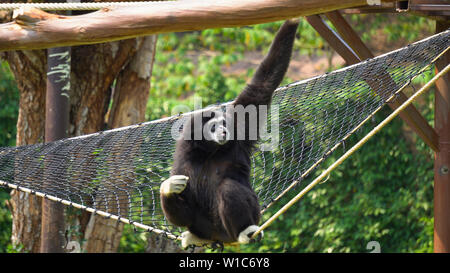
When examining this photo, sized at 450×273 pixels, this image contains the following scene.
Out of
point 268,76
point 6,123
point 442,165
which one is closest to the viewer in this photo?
point 268,76

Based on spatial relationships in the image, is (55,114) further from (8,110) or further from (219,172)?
(8,110)

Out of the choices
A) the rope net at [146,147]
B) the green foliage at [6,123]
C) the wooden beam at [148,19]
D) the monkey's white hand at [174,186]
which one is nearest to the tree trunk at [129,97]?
the rope net at [146,147]

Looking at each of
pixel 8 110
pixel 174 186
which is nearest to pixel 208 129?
pixel 174 186

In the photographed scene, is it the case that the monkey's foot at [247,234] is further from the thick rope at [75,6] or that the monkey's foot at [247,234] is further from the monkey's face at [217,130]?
the thick rope at [75,6]

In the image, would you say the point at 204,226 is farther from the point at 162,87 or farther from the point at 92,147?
the point at 162,87

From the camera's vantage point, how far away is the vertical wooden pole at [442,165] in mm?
4805

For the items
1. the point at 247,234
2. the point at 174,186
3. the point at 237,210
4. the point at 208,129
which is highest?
the point at 208,129

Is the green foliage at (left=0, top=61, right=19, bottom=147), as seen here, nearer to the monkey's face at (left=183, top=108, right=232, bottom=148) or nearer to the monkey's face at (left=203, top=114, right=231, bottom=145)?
the monkey's face at (left=183, top=108, right=232, bottom=148)

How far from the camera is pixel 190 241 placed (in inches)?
149

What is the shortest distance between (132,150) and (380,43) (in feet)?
19.9

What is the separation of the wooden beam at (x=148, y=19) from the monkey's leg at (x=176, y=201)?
3.35 feet

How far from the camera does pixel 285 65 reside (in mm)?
3883

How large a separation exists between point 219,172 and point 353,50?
1979 millimetres

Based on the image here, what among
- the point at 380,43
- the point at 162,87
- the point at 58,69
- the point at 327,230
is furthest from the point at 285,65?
the point at 162,87
